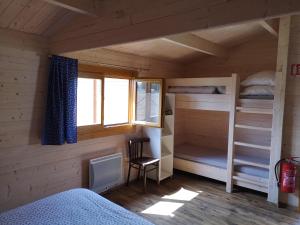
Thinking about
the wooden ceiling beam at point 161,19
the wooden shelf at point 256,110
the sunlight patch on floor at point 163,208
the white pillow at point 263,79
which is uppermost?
the wooden ceiling beam at point 161,19

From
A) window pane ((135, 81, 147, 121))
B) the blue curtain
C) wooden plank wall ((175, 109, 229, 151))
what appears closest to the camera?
the blue curtain

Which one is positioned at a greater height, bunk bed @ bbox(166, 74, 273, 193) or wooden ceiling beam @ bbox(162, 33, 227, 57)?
wooden ceiling beam @ bbox(162, 33, 227, 57)

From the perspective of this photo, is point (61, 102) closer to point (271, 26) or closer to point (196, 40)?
point (196, 40)

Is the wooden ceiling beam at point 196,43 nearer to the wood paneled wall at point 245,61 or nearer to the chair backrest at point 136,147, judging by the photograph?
the wood paneled wall at point 245,61

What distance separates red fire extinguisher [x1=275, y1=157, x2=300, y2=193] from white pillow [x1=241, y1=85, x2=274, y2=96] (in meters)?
0.93

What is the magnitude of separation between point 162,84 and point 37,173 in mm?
2030

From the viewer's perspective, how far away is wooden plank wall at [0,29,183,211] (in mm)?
2373

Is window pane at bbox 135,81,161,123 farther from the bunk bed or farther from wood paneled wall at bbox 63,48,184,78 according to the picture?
the bunk bed

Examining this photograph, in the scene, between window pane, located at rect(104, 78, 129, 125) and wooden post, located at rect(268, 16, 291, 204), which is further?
window pane, located at rect(104, 78, 129, 125)

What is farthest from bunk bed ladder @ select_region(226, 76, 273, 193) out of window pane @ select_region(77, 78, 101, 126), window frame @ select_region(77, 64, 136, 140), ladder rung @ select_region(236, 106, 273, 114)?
window pane @ select_region(77, 78, 101, 126)

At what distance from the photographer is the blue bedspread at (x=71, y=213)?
165 cm

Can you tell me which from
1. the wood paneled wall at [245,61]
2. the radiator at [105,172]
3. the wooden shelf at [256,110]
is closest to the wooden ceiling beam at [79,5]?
the radiator at [105,172]

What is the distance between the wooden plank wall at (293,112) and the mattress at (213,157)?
431mm

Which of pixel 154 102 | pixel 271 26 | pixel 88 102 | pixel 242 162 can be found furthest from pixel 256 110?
pixel 88 102
